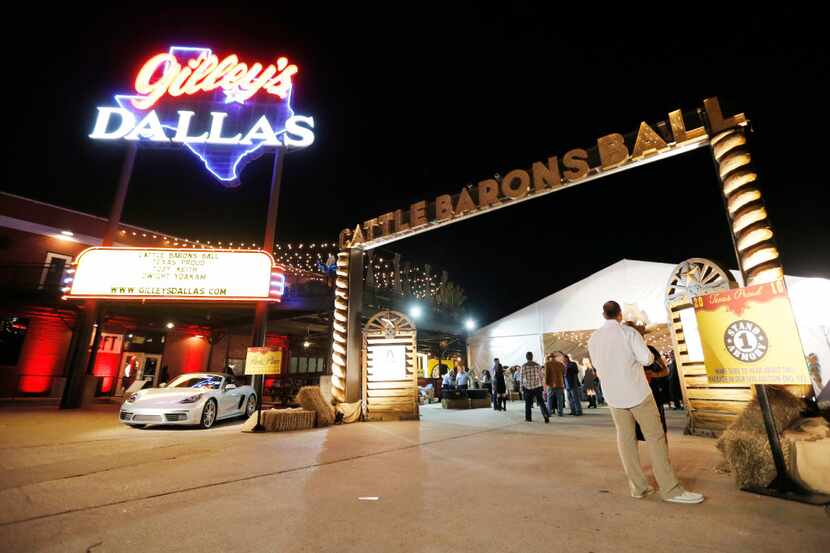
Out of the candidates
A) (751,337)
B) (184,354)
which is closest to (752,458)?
(751,337)

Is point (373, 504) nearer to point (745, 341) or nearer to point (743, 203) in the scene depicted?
point (745, 341)

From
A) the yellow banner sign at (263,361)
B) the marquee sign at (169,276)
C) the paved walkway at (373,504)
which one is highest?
the marquee sign at (169,276)

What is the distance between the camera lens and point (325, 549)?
229 cm

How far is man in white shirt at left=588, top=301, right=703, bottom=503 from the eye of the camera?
3.12 meters

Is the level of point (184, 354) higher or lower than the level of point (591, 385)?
higher

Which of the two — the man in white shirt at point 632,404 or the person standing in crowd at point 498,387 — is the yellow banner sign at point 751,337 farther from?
the person standing in crowd at point 498,387

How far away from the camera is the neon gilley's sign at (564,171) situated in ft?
22.1

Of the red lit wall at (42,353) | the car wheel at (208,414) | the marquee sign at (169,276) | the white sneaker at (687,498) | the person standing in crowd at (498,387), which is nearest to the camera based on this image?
the white sneaker at (687,498)

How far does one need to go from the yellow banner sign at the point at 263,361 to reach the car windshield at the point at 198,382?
199cm

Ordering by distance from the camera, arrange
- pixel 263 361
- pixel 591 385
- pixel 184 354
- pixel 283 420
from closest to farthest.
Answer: pixel 283 420, pixel 263 361, pixel 591 385, pixel 184 354

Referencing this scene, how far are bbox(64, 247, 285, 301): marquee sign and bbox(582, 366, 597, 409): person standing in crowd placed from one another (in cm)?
1275

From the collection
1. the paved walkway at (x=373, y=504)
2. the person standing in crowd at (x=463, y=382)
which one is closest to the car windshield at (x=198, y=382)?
the paved walkway at (x=373, y=504)

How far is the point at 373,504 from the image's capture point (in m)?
3.14

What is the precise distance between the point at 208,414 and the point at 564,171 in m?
10.2
